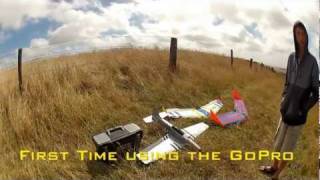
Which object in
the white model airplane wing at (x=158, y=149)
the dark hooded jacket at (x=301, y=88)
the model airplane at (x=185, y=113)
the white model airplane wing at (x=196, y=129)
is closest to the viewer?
the dark hooded jacket at (x=301, y=88)

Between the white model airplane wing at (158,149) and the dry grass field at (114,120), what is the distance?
0.50 feet

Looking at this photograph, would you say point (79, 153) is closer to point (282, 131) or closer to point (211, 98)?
point (282, 131)

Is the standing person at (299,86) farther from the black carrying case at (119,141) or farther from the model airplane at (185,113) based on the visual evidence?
the model airplane at (185,113)

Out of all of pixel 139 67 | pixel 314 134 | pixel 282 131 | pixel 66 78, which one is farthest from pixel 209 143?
pixel 139 67

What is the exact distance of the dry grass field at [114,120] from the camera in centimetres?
431

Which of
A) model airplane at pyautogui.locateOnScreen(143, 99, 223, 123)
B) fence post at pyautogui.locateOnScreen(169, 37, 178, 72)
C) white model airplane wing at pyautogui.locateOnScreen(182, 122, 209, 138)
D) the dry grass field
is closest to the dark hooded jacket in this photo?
the dry grass field

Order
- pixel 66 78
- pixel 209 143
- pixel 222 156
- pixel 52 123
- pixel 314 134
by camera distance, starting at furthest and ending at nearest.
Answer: pixel 66 78, pixel 314 134, pixel 52 123, pixel 209 143, pixel 222 156

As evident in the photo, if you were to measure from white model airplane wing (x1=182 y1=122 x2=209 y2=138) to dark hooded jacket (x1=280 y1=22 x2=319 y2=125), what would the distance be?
2.08 m

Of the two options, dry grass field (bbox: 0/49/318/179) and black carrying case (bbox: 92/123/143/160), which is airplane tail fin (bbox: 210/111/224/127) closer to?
dry grass field (bbox: 0/49/318/179)

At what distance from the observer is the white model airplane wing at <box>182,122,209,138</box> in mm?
5659

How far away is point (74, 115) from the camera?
590 centimetres

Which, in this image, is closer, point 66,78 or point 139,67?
point 66,78

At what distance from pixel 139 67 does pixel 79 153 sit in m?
4.89

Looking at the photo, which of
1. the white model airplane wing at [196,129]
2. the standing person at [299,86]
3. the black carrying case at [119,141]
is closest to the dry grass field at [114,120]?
the white model airplane wing at [196,129]
